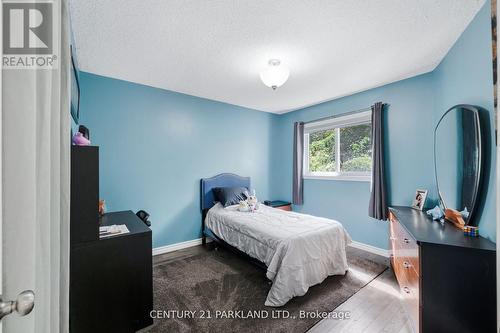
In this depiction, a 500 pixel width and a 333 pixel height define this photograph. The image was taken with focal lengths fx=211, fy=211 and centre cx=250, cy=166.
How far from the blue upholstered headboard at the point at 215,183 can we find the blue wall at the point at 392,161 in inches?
51.2

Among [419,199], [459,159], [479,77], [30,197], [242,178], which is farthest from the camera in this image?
[242,178]

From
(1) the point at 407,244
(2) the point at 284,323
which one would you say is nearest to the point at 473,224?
(1) the point at 407,244

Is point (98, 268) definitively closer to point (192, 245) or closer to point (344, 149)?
point (192, 245)

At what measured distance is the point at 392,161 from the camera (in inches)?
116

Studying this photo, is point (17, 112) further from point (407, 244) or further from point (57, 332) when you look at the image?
point (407, 244)

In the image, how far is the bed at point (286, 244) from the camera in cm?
197

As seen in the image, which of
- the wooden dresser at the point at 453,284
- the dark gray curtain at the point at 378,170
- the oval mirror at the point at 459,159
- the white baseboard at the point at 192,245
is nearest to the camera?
the wooden dresser at the point at 453,284

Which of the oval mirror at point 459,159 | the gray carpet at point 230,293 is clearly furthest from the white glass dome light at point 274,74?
the gray carpet at point 230,293

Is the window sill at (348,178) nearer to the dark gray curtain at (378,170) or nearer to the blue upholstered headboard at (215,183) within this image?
the dark gray curtain at (378,170)

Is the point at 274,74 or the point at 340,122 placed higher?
the point at 274,74

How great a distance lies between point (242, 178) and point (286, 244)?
2122 millimetres

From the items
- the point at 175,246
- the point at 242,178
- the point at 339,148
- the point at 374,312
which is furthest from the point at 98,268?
the point at 339,148

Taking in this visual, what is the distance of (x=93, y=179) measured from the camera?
1.40m

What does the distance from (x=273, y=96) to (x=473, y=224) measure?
2837 mm
